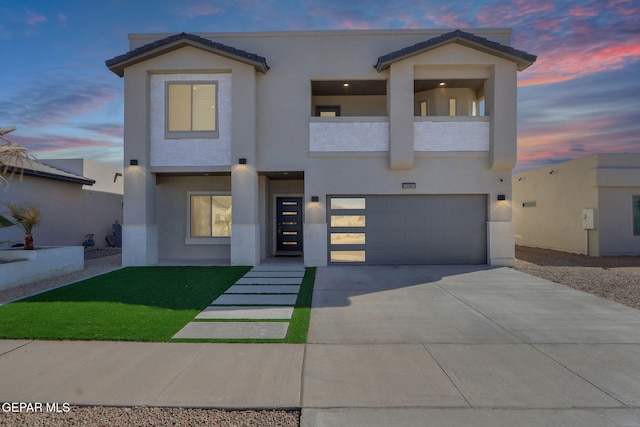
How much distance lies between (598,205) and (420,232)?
828 centimetres

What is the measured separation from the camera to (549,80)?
1435 centimetres

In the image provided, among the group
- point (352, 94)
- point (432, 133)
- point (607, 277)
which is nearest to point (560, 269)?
point (607, 277)

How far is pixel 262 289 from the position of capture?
8727 mm

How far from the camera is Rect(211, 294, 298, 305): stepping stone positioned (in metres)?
7.38

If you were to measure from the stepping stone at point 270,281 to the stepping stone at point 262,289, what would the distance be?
0.38m

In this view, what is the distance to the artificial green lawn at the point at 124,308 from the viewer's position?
538 cm

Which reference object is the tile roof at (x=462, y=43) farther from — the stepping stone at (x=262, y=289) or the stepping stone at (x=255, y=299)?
the stepping stone at (x=255, y=299)

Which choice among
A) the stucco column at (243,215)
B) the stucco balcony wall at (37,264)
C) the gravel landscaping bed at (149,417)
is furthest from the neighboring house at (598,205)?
the stucco balcony wall at (37,264)

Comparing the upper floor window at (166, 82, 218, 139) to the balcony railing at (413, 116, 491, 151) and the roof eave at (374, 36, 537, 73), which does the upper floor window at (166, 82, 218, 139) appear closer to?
the roof eave at (374, 36, 537, 73)

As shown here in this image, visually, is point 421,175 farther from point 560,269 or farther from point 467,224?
point 560,269

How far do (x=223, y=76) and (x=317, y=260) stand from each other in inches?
277

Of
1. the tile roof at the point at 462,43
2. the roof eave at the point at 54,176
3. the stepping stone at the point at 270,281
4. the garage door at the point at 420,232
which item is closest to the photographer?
the stepping stone at the point at 270,281

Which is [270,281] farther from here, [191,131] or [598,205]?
[598,205]

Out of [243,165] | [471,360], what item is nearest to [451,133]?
[243,165]
